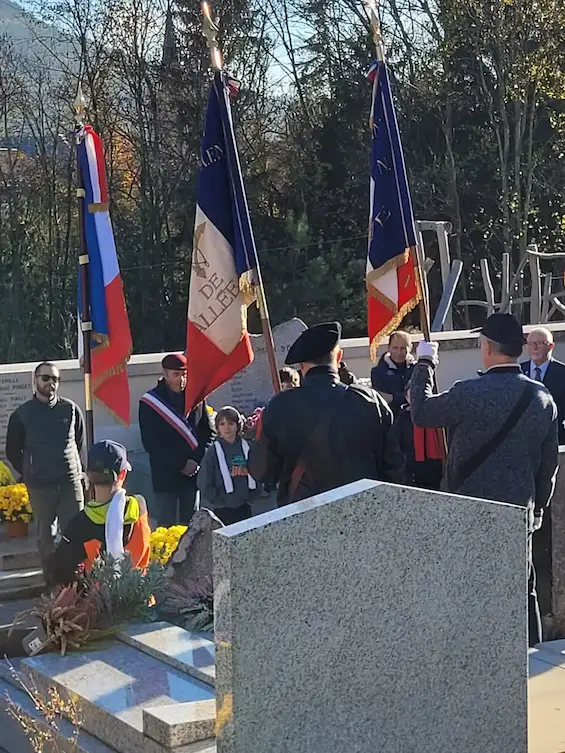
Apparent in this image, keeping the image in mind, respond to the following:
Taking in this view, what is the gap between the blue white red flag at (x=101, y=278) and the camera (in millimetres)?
7332

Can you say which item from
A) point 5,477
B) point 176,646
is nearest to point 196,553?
point 176,646

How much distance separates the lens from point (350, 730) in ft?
10.7

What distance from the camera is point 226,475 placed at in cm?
735

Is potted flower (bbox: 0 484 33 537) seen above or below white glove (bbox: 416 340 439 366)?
below

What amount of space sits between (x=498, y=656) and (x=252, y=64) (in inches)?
1029

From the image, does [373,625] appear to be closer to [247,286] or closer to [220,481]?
[247,286]

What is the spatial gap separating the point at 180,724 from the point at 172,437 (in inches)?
166

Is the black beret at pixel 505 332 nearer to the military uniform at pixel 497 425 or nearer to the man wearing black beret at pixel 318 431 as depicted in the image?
the military uniform at pixel 497 425

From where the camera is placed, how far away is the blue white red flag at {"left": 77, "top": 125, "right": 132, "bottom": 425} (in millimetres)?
7332

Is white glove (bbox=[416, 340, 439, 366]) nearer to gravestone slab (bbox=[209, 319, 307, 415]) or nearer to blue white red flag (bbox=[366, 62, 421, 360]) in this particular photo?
blue white red flag (bbox=[366, 62, 421, 360])

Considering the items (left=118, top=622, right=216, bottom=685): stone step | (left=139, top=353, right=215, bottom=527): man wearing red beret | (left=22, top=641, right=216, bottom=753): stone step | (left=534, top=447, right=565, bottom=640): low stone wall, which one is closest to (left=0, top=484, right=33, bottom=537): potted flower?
(left=139, top=353, right=215, bottom=527): man wearing red beret

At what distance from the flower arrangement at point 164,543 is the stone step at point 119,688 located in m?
1.26

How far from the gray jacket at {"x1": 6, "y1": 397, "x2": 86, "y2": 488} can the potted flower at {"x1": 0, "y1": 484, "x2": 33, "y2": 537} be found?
977 mm

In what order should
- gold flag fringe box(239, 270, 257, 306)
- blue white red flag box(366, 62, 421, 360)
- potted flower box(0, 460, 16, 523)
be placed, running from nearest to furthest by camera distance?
gold flag fringe box(239, 270, 257, 306) → blue white red flag box(366, 62, 421, 360) → potted flower box(0, 460, 16, 523)
